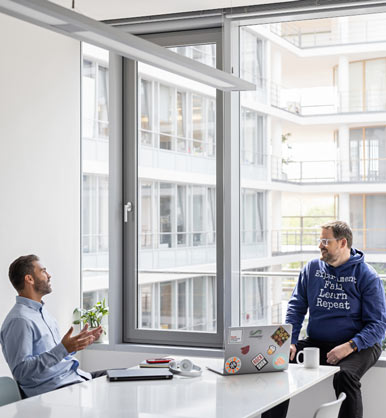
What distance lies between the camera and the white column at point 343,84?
5270 mm

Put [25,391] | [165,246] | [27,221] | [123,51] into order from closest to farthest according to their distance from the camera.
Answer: [123,51] → [25,391] → [27,221] → [165,246]

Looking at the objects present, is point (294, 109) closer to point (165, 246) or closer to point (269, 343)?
point (165, 246)

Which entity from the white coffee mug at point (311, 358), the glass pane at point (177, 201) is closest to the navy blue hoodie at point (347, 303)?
the white coffee mug at point (311, 358)

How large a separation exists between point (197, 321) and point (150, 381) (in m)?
1.96

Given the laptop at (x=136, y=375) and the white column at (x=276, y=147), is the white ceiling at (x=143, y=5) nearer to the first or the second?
the white column at (x=276, y=147)

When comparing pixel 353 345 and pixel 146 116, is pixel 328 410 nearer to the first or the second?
pixel 353 345

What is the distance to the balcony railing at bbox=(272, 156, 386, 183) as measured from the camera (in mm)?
5023

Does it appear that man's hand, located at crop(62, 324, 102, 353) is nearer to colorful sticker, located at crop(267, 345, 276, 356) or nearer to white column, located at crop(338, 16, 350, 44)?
colorful sticker, located at crop(267, 345, 276, 356)

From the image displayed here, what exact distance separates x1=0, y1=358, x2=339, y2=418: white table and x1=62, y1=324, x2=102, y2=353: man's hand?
0.60ft

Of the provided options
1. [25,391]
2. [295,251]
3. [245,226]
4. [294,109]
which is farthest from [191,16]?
[25,391]

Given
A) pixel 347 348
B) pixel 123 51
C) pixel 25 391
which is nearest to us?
pixel 123 51

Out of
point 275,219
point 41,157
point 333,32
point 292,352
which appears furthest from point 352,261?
point 41,157

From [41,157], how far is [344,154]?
2.21 m

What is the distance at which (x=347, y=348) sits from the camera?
420cm
